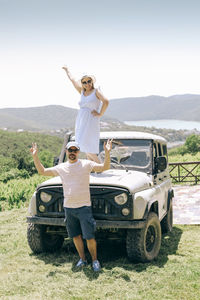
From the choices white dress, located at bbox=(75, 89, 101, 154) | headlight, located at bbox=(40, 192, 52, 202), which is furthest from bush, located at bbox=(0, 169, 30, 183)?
headlight, located at bbox=(40, 192, 52, 202)

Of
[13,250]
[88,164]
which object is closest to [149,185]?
[88,164]

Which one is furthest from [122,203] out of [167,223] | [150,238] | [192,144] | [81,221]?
[192,144]

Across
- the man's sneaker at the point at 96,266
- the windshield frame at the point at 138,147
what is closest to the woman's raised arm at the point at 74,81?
the windshield frame at the point at 138,147

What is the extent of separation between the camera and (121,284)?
Result: 445 cm

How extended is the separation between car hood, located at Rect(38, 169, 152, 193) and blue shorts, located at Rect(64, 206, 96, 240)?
0.47 metres

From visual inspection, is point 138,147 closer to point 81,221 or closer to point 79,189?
point 79,189

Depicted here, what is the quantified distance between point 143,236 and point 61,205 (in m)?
1.30

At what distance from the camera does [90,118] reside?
19.4 feet

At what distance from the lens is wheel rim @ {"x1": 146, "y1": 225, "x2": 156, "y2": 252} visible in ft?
17.9

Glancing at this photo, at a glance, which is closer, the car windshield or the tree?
the car windshield

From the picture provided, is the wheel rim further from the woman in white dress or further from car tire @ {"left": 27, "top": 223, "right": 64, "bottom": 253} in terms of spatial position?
car tire @ {"left": 27, "top": 223, "right": 64, "bottom": 253}

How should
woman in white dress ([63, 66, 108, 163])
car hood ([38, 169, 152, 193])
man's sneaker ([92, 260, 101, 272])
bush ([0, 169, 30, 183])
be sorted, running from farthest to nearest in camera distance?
bush ([0, 169, 30, 183]) → woman in white dress ([63, 66, 108, 163]) → car hood ([38, 169, 152, 193]) → man's sneaker ([92, 260, 101, 272])

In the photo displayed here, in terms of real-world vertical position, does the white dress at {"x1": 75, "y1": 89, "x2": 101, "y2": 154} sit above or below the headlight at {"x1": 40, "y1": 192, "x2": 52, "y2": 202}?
above

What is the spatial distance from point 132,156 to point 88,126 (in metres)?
0.98
